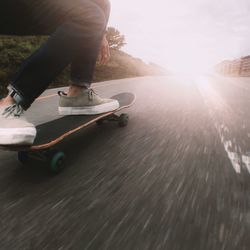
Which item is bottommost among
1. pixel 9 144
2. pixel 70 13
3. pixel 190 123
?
pixel 190 123

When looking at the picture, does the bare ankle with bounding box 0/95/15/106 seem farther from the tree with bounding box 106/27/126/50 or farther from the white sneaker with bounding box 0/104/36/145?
the tree with bounding box 106/27/126/50

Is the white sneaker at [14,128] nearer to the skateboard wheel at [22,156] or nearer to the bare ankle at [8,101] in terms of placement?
the bare ankle at [8,101]

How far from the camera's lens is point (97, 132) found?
7.95ft

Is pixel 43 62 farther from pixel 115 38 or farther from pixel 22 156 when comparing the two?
pixel 115 38

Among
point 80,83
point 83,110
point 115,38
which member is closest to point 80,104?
point 83,110

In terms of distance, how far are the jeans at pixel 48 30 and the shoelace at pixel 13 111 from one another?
0.03 m

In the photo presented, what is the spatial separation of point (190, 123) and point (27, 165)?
1982 millimetres

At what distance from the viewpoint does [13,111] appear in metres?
1.35

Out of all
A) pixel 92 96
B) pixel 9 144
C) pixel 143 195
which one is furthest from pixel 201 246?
pixel 92 96

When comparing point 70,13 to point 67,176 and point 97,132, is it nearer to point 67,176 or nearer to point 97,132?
point 67,176

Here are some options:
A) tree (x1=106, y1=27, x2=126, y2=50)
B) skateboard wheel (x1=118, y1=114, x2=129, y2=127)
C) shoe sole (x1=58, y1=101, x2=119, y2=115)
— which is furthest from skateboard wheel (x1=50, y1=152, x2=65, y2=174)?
tree (x1=106, y1=27, x2=126, y2=50)

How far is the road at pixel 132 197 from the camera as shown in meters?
0.94

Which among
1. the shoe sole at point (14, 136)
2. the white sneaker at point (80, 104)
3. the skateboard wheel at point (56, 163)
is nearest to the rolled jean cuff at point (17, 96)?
the shoe sole at point (14, 136)

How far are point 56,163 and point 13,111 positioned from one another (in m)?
0.39
